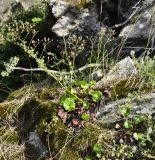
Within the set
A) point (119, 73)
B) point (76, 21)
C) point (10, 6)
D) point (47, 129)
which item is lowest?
point (10, 6)

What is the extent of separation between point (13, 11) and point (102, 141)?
6.16 m

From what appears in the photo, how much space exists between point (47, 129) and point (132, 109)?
77 centimetres

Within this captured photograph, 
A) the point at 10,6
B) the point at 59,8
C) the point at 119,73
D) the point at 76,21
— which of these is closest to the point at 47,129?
the point at 119,73

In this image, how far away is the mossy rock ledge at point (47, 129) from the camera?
3342 millimetres

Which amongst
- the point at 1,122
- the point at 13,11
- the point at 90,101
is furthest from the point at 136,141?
the point at 13,11

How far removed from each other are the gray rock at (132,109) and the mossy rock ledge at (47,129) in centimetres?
10

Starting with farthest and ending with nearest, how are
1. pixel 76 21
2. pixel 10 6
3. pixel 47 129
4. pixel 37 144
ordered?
pixel 10 6, pixel 76 21, pixel 37 144, pixel 47 129

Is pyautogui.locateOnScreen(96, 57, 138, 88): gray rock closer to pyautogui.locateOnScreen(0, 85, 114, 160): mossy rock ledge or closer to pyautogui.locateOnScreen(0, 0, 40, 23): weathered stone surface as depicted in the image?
pyautogui.locateOnScreen(0, 85, 114, 160): mossy rock ledge

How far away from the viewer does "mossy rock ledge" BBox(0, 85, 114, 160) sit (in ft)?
11.0

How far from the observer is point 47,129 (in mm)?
3518

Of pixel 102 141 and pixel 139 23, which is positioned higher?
pixel 139 23

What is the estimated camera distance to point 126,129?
3322 millimetres

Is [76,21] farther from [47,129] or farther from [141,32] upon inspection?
[47,129]

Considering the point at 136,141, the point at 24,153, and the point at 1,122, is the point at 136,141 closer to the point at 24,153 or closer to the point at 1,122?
the point at 24,153
